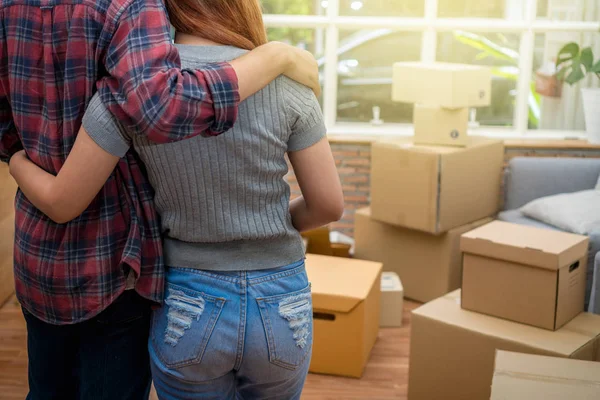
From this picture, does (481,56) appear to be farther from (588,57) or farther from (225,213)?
(225,213)

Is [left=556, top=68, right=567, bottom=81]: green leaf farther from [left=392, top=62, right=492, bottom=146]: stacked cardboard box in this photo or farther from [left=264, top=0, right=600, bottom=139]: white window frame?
[left=392, top=62, right=492, bottom=146]: stacked cardboard box

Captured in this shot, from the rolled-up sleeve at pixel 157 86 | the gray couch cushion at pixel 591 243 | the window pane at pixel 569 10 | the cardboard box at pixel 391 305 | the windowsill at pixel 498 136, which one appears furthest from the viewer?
the window pane at pixel 569 10

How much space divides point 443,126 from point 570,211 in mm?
716

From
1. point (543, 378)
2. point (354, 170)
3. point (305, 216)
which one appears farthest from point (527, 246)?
point (354, 170)

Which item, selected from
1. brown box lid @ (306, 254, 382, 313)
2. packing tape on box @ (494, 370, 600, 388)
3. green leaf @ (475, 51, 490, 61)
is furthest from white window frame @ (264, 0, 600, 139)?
packing tape on box @ (494, 370, 600, 388)

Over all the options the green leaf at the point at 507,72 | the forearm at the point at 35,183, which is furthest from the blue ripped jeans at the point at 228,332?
the green leaf at the point at 507,72

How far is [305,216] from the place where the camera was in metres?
1.35

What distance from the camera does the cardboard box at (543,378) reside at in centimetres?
172

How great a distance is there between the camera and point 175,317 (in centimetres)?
119

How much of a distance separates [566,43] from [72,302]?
3823 mm

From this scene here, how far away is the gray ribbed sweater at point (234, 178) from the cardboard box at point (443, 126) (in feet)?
8.40

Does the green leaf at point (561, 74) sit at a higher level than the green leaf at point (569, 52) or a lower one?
lower

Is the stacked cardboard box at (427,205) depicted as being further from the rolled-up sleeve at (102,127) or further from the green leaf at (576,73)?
the rolled-up sleeve at (102,127)

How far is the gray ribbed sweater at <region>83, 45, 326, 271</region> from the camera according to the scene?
1147 millimetres
